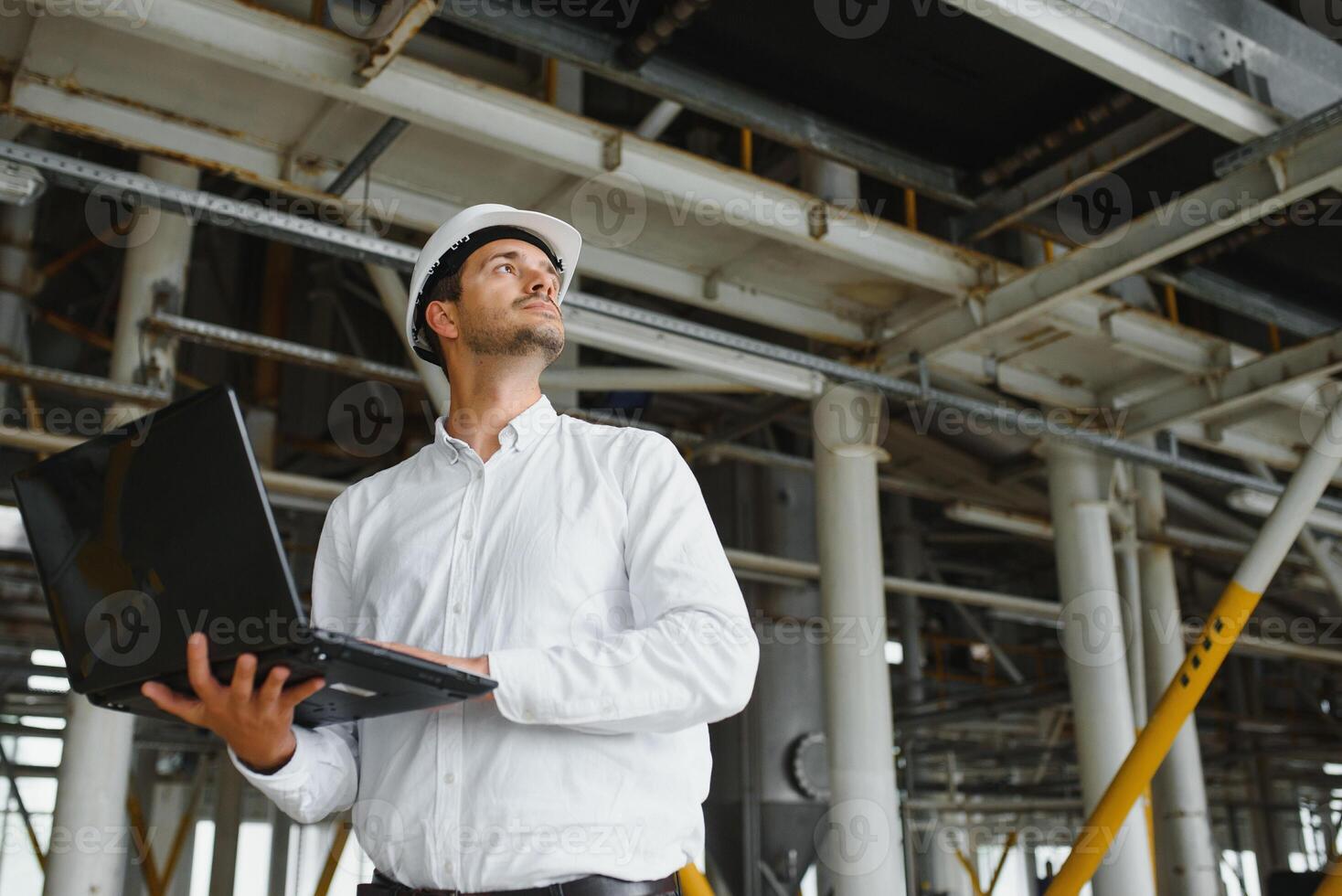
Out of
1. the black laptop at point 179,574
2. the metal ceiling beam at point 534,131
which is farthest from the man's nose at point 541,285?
the metal ceiling beam at point 534,131

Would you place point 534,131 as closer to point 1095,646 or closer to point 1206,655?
point 1206,655

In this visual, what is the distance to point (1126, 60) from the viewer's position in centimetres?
421

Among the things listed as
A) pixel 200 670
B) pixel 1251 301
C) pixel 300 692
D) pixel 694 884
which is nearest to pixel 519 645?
pixel 300 692

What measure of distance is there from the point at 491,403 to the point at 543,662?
0.64m

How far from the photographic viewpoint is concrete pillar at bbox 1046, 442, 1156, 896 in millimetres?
6234

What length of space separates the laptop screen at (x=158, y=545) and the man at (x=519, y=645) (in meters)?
0.07

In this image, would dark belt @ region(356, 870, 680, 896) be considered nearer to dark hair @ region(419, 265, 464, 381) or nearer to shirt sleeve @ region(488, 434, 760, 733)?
shirt sleeve @ region(488, 434, 760, 733)

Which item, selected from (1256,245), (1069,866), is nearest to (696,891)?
(1069,866)

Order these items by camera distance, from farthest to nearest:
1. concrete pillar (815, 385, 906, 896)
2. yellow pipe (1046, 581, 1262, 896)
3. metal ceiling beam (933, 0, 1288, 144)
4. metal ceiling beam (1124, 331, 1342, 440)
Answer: metal ceiling beam (1124, 331, 1342, 440)
concrete pillar (815, 385, 906, 896)
yellow pipe (1046, 581, 1262, 896)
metal ceiling beam (933, 0, 1288, 144)

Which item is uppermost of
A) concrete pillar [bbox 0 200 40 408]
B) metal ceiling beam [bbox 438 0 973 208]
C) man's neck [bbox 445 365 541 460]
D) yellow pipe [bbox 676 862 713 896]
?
concrete pillar [bbox 0 200 40 408]

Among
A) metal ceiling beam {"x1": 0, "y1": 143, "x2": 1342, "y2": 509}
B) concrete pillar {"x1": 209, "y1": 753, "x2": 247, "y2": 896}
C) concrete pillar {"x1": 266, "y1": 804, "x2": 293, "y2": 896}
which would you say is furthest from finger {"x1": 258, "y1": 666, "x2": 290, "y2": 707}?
concrete pillar {"x1": 266, "y1": 804, "x2": 293, "y2": 896}

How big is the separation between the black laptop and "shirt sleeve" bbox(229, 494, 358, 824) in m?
0.06

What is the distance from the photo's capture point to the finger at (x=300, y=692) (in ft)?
5.04

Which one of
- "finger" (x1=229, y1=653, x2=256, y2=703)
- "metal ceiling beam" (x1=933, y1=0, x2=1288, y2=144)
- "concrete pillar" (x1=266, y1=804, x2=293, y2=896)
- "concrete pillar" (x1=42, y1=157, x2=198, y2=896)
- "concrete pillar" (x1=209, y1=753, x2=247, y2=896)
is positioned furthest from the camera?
"concrete pillar" (x1=266, y1=804, x2=293, y2=896)
